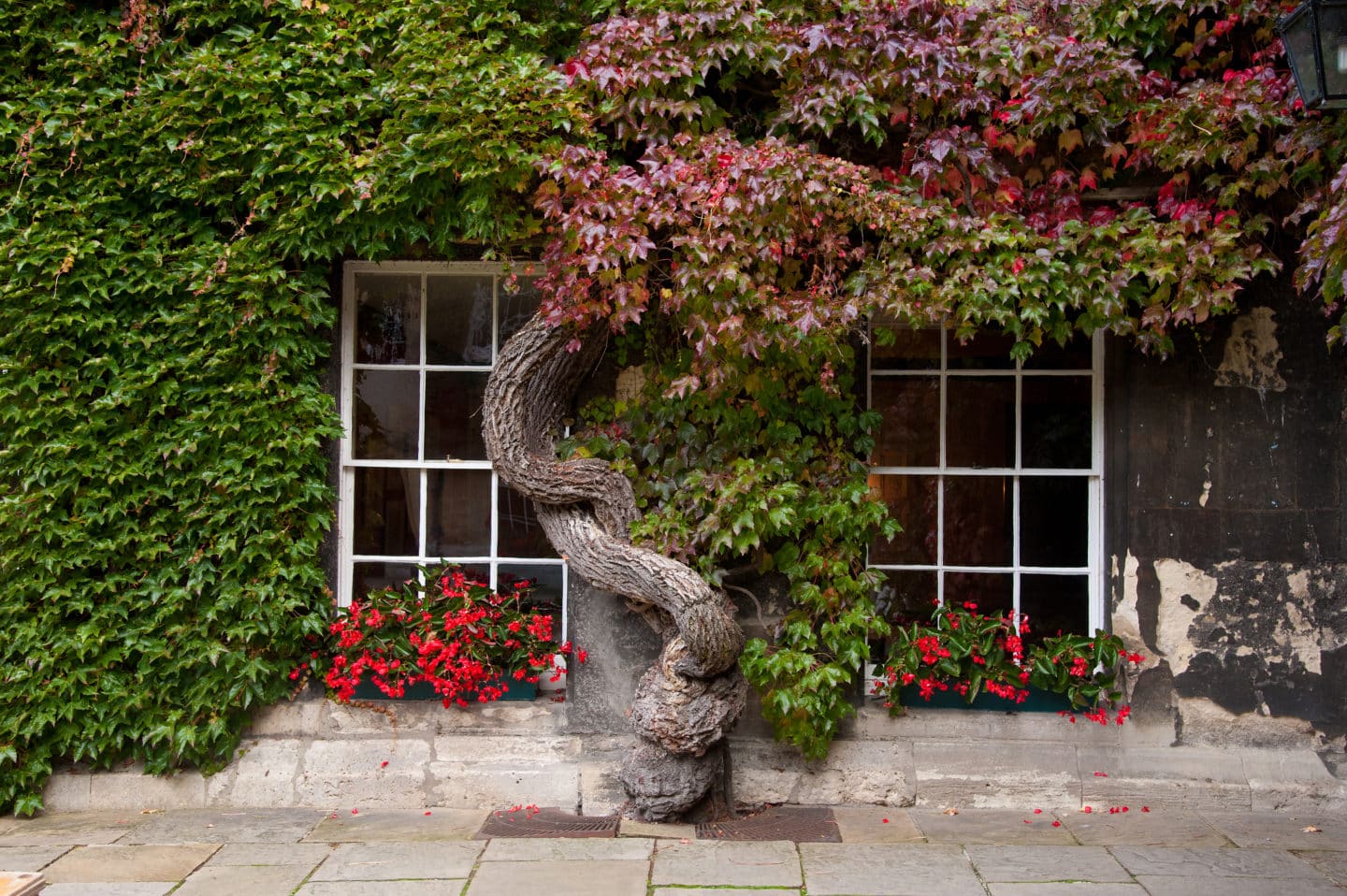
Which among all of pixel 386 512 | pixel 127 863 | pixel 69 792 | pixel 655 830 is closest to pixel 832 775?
pixel 655 830

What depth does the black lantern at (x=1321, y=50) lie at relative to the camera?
3584mm

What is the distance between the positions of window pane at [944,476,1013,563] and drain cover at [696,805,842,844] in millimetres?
1419

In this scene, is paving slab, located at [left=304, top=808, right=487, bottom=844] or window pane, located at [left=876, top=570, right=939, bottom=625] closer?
paving slab, located at [left=304, top=808, right=487, bottom=844]

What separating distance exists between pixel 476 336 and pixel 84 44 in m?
2.23

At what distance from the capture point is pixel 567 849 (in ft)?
14.4

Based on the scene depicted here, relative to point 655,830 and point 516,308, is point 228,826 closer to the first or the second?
point 655,830

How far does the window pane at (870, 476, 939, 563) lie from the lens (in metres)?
5.21

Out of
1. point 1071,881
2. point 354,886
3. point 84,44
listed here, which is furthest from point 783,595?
point 84,44

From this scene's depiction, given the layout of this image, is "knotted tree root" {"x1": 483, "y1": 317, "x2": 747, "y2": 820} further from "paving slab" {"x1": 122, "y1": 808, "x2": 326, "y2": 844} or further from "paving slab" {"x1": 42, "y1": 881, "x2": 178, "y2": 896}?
"paving slab" {"x1": 42, "y1": 881, "x2": 178, "y2": 896}

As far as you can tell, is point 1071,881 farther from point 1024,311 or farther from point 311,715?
point 311,715

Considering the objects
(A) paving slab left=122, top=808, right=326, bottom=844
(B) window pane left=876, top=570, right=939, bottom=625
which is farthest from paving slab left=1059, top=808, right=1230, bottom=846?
(A) paving slab left=122, top=808, right=326, bottom=844

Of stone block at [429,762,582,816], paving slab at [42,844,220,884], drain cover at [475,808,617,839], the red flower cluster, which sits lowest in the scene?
paving slab at [42,844,220,884]

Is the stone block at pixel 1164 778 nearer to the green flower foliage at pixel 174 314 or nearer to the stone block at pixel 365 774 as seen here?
the stone block at pixel 365 774

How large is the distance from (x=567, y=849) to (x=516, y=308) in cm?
260
